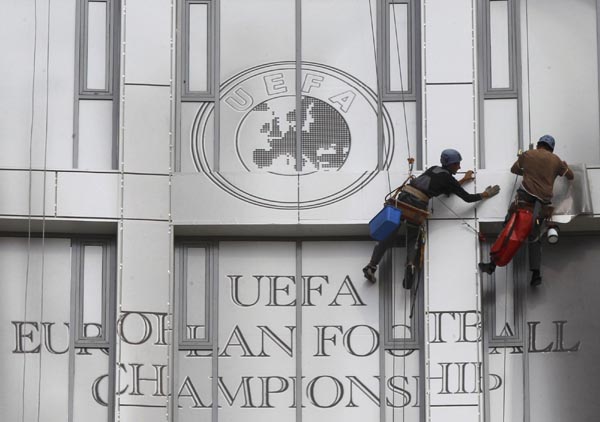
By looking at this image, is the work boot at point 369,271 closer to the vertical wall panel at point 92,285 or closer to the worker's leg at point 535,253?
the worker's leg at point 535,253

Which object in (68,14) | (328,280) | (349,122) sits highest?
(68,14)

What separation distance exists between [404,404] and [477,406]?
0.93 metres

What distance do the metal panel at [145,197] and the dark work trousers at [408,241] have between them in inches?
101

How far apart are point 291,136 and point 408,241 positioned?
1.95 meters

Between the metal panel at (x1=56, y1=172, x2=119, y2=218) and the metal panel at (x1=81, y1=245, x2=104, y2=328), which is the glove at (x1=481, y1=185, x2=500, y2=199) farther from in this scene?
the metal panel at (x1=81, y1=245, x2=104, y2=328)

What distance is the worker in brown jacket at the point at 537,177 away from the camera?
62.3ft

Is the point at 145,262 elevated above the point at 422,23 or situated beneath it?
situated beneath

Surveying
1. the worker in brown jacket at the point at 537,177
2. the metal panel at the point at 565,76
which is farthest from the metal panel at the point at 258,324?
the metal panel at the point at 565,76

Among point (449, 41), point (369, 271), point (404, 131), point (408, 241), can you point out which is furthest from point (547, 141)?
point (369, 271)

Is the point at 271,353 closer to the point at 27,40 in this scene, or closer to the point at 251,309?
the point at 251,309

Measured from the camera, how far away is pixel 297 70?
794 inches

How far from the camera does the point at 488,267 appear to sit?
19203 millimetres

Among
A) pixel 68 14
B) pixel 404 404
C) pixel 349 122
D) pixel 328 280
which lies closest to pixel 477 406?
pixel 404 404

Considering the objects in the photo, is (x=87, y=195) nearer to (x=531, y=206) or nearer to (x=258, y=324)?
(x=258, y=324)
